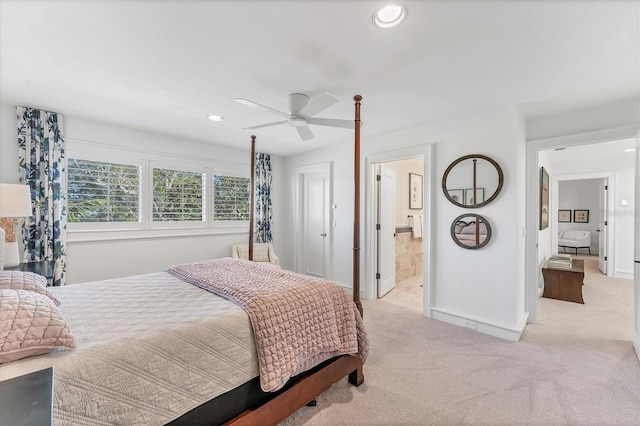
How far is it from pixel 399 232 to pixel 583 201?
708 centimetres

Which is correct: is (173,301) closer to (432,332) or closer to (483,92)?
(432,332)

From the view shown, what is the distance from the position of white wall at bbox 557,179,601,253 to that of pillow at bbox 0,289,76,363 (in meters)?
10.6

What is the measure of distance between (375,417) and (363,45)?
2.39 m

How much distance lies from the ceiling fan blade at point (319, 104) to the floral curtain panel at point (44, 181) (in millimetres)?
2777

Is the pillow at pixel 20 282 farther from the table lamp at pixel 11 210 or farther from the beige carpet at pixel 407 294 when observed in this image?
the beige carpet at pixel 407 294

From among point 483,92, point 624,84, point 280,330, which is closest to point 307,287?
point 280,330

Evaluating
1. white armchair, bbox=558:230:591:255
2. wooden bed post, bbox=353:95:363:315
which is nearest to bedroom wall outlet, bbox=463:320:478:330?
wooden bed post, bbox=353:95:363:315

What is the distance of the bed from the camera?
1120 mm

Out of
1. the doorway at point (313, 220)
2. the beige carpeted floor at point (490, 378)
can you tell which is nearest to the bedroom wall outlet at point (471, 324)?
the beige carpeted floor at point (490, 378)

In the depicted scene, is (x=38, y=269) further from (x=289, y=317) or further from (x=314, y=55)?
(x=314, y=55)

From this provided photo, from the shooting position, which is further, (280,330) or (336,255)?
(336,255)

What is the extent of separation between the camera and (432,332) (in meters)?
3.04

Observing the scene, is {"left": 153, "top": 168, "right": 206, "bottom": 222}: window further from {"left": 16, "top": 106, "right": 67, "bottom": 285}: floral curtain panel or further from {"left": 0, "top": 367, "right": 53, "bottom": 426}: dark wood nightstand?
{"left": 0, "top": 367, "right": 53, "bottom": 426}: dark wood nightstand

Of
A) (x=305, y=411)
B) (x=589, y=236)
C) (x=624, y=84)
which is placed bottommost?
(x=305, y=411)
